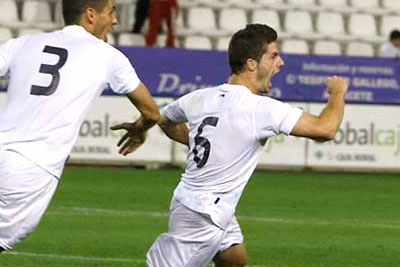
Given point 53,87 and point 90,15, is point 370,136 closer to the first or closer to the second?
point 90,15

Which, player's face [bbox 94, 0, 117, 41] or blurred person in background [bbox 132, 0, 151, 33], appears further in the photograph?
blurred person in background [bbox 132, 0, 151, 33]

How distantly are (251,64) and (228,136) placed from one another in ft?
1.41

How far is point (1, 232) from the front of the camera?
7.09 meters

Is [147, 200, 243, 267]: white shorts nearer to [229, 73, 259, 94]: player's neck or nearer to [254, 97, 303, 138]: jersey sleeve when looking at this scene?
[254, 97, 303, 138]: jersey sleeve

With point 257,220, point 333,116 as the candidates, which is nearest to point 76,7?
point 333,116

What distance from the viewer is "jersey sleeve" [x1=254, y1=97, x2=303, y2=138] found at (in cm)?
704

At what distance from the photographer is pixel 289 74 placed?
2198cm

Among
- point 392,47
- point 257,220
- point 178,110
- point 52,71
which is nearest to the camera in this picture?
point 52,71

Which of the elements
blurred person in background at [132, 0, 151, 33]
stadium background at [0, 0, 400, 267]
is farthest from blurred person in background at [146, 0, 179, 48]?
stadium background at [0, 0, 400, 267]

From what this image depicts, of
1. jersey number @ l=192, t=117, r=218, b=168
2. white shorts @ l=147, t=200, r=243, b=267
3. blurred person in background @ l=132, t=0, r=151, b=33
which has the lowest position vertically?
blurred person in background @ l=132, t=0, r=151, b=33

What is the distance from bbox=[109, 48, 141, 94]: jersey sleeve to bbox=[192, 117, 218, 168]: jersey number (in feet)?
1.40

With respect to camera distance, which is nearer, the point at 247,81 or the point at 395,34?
the point at 247,81

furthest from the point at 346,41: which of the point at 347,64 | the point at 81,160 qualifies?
the point at 81,160

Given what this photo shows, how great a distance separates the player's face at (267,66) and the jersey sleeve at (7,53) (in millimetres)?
1315
